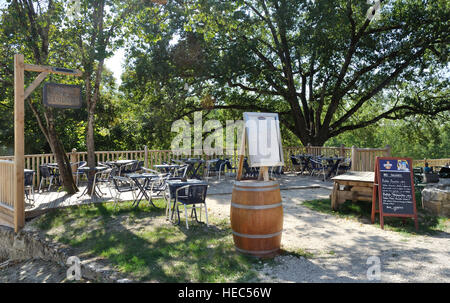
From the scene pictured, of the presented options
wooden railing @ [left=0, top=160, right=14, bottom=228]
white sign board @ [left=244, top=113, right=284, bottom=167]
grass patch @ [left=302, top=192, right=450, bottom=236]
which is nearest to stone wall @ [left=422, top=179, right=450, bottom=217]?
grass patch @ [left=302, top=192, right=450, bottom=236]

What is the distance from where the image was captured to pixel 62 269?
14.4ft

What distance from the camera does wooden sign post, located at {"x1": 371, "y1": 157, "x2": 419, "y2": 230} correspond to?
18.0ft

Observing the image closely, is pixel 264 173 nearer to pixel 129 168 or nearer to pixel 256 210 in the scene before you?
pixel 256 210

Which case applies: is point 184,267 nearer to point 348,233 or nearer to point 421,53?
point 348,233

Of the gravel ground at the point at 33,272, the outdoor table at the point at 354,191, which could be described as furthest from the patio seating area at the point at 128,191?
the outdoor table at the point at 354,191

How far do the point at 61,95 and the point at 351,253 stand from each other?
572 cm

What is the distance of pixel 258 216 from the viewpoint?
12.8 feet

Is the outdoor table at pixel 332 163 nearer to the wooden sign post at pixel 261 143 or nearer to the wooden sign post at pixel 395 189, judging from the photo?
the wooden sign post at pixel 395 189

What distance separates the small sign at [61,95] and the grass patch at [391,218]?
530cm

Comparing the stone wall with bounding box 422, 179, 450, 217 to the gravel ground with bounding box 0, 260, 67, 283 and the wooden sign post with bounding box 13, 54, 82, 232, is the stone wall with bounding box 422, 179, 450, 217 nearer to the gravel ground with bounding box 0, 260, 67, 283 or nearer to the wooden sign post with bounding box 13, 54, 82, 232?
the gravel ground with bounding box 0, 260, 67, 283

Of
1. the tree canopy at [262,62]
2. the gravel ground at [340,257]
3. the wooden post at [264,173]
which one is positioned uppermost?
the tree canopy at [262,62]

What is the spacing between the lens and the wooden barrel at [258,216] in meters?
3.92

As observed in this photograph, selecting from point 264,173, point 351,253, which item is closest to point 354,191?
point 351,253
